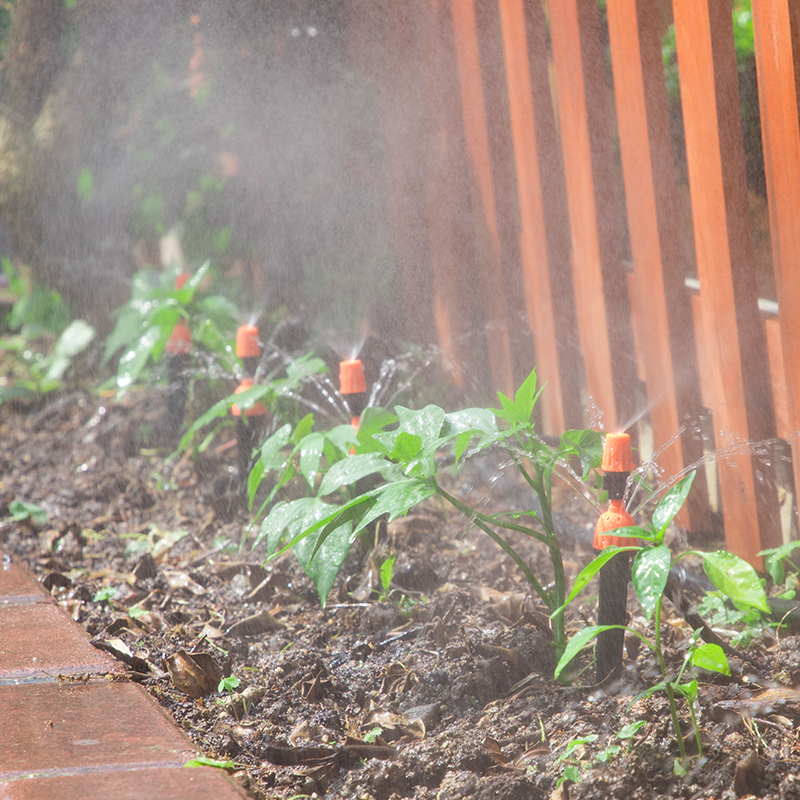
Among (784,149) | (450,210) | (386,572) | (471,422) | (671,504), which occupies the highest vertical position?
(450,210)

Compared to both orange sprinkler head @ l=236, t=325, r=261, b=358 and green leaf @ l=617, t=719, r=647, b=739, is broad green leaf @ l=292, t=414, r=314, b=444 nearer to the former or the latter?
orange sprinkler head @ l=236, t=325, r=261, b=358

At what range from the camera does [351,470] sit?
5.13ft

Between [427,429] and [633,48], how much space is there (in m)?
1.17

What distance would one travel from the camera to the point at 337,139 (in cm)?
358

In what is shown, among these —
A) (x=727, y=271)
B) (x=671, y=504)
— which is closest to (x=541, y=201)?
(x=727, y=271)

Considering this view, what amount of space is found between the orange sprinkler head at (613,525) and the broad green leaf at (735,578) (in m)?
0.21

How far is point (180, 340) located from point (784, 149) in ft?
7.70

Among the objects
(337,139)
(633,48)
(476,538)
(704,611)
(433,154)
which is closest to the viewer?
(704,611)

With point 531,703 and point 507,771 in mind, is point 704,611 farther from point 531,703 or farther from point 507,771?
point 507,771

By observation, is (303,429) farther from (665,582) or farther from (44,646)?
(665,582)

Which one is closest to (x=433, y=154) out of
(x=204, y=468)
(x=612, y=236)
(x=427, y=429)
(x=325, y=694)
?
(x=612, y=236)

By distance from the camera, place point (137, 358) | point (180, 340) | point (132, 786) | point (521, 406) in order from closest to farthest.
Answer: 1. point (132, 786)
2. point (521, 406)
3. point (137, 358)
4. point (180, 340)

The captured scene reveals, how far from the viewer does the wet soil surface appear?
50.6 inches

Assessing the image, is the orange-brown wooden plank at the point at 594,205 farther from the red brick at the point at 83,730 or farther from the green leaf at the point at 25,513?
the green leaf at the point at 25,513
